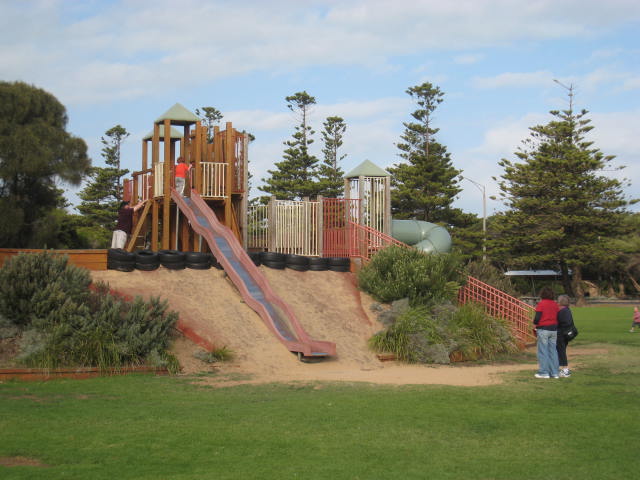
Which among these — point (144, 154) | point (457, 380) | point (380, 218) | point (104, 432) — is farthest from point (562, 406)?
point (144, 154)

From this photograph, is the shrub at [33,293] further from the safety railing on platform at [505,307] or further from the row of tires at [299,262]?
the safety railing on platform at [505,307]

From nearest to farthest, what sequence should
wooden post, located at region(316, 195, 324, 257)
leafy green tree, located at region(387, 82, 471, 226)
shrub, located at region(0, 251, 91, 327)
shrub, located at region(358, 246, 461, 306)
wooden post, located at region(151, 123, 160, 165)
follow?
1. shrub, located at region(0, 251, 91, 327)
2. shrub, located at region(358, 246, 461, 306)
3. wooden post, located at region(316, 195, 324, 257)
4. wooden post, located at region(151, 123, 160, 165)
5. leafy green tree, located at region(387, 82, 471, 226)

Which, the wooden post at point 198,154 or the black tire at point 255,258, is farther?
the wooden post at point 198,154

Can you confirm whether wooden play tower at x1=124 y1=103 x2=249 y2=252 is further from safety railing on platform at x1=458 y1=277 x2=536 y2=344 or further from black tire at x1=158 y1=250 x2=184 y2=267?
safety railing on platform at x1=458 y1=277 x2=536 y2=344

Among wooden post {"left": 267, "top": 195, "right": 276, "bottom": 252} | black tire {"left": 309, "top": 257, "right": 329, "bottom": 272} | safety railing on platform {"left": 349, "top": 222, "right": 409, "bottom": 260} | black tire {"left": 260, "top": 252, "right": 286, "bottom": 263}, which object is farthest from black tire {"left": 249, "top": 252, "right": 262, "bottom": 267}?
safety railing on platform {"left": 349, "top": 222, "right": 409, "bottom": 260}

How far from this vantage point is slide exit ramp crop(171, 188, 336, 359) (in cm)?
1410

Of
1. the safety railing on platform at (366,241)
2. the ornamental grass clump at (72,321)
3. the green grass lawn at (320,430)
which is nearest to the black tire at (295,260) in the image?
the safety railing on platform at (366,241)

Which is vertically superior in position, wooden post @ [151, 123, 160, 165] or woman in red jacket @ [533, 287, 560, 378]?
wooden post @ [151, 123, 160, 165]

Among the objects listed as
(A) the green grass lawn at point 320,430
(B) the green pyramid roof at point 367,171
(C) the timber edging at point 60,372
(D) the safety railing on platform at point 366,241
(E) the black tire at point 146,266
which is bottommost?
(A) the green grass lawn at point 320,430

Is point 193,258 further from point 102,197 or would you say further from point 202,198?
point 102,197

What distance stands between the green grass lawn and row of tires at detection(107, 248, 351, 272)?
484cm

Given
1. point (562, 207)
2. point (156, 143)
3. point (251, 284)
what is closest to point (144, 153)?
point (156, 143)

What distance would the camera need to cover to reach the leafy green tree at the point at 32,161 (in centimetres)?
2531

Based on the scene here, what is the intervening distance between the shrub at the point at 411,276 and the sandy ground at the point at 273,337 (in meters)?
0.56
